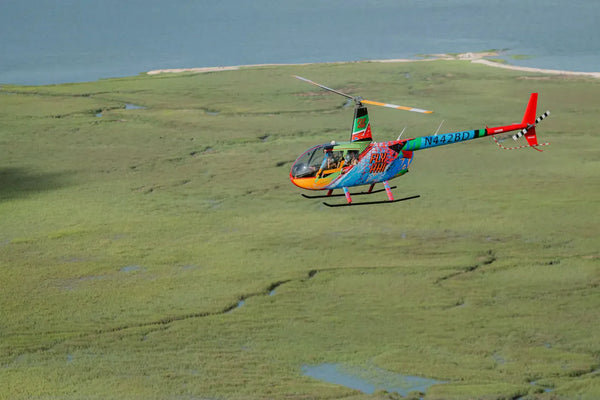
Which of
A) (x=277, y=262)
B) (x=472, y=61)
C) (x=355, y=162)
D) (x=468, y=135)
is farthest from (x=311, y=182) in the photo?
(x=472, y=61)

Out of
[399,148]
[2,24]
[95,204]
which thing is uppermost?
[2,24]

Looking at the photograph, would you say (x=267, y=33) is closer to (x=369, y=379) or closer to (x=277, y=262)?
(x=277, y=262)

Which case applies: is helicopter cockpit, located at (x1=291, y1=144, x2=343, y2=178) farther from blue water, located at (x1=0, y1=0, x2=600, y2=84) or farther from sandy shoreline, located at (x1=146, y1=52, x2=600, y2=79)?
blue water, located at (x1=0, y1=0, x2=600, y2=84)

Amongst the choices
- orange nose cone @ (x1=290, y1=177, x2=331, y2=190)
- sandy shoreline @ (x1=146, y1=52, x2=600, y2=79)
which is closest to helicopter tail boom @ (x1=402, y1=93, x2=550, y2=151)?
orange nose cone @ (x1=290, y1=177, x2=331, y2=190)

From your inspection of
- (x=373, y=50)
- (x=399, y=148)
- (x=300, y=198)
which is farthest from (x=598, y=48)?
(x=399, y=148)

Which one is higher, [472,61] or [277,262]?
[472,61]

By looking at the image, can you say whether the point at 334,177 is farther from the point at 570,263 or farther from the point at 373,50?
the point at 373,50
